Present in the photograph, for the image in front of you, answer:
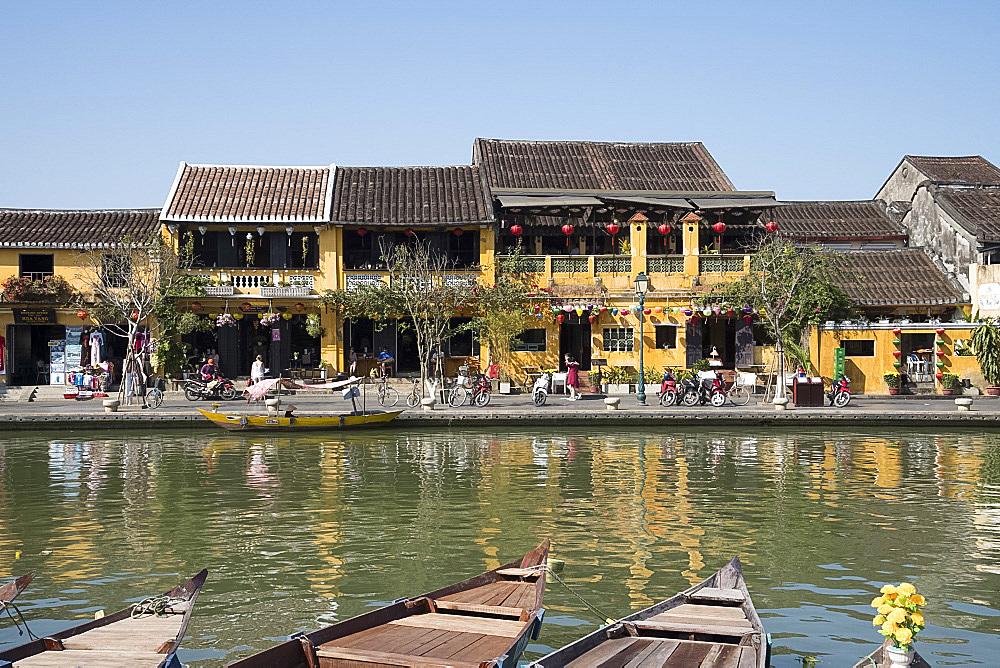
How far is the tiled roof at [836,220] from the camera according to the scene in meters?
39.8

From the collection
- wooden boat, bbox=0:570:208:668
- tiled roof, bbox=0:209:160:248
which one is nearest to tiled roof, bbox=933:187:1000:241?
tiled roof, bbox=0:209:160:248

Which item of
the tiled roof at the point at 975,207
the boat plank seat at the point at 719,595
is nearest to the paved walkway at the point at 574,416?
the tiled roof at the point at 975,207

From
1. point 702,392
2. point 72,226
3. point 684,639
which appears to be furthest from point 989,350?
point 72,226

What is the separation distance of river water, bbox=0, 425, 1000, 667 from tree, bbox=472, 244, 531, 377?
9.92 meters

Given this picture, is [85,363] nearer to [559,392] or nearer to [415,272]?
[415,272]

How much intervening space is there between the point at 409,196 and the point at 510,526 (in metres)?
22.8

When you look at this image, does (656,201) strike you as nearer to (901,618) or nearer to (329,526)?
(329,526)

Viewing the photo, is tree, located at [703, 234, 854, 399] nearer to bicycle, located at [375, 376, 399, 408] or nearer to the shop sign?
bicycle, located at [375, 376, 399, 408]

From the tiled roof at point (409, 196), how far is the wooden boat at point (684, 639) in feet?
84.0

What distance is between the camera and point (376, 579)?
11.5 m

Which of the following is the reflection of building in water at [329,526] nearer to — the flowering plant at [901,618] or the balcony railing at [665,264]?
the flowering plant at [901,618]

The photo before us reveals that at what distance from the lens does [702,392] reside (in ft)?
91.8

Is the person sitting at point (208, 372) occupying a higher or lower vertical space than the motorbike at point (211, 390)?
higher

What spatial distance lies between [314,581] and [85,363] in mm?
25165
